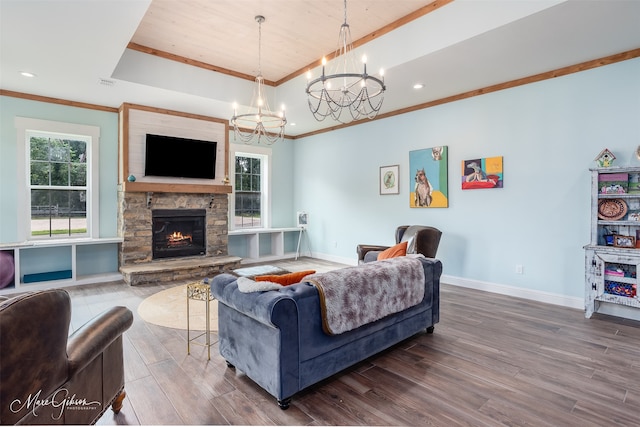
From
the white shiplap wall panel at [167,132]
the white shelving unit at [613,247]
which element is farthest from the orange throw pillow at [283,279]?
the white shiplap wall panel at [167,132]

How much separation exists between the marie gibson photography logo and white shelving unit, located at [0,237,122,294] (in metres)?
4.21

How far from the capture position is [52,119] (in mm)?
5277

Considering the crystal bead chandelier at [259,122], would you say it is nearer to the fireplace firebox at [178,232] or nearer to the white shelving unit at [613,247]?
the fireplace firebox at [178,232]

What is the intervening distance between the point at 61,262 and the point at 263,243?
3671 millimetres

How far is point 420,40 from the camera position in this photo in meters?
3.77

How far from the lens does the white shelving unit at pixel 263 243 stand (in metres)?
7.18

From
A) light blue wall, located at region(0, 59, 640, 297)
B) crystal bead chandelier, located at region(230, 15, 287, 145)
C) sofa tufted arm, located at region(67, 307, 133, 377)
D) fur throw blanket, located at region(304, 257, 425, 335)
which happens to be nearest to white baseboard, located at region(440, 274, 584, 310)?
light blue wall, located at region(0, 59, 640, 297)

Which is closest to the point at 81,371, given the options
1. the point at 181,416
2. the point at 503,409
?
the point at 181,416

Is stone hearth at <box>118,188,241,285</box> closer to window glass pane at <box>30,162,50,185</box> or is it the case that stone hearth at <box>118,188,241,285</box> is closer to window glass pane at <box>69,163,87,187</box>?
window glass pane at <box>69,163,87,187</box>

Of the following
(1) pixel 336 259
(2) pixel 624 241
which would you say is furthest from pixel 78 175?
(2) pixel 624 241

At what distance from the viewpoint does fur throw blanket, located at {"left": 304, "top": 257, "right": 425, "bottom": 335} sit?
2262 millimetres

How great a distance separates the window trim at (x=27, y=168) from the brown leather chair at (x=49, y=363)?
460 cm

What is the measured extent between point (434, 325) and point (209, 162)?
4.82 meters

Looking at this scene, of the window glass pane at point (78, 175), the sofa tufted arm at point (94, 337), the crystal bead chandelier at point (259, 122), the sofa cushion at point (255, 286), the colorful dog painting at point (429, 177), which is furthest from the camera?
the window glass pane at point (78, 175)
